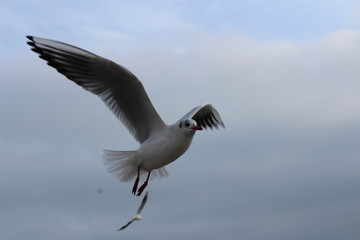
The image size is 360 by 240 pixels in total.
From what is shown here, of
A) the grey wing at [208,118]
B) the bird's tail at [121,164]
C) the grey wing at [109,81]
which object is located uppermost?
the grey wing at [208,118]

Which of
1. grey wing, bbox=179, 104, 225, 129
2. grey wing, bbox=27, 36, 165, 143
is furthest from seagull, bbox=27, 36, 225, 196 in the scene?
grey wing, bbox=179, 104, 225, 129

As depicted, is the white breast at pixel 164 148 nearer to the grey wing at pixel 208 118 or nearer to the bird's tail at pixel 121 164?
the bird's tail at pixel 121 164

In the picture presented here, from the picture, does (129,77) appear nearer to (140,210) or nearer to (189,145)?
(189,145)

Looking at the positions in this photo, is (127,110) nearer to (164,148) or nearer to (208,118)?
(164,148)

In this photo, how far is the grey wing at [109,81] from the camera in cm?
697

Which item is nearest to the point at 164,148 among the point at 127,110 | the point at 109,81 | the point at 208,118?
the point at 127,110

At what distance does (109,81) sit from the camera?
741 cm

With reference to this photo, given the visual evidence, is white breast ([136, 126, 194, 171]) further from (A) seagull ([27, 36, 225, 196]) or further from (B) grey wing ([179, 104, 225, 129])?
(B) grey wing ([179, 104, 225, 129])

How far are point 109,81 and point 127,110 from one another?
0.54m

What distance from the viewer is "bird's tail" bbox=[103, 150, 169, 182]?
7.71m

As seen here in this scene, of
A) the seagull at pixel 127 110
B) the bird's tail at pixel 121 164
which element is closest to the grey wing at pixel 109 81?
the seagull at pixel 127 110

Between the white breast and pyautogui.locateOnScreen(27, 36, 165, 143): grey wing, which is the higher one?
pyautogui.locateOnScreen(27, 36, 165, 143): grey wing

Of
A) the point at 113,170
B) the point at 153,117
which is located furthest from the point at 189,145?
the point at 113,170

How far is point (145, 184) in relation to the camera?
7.48 meters
